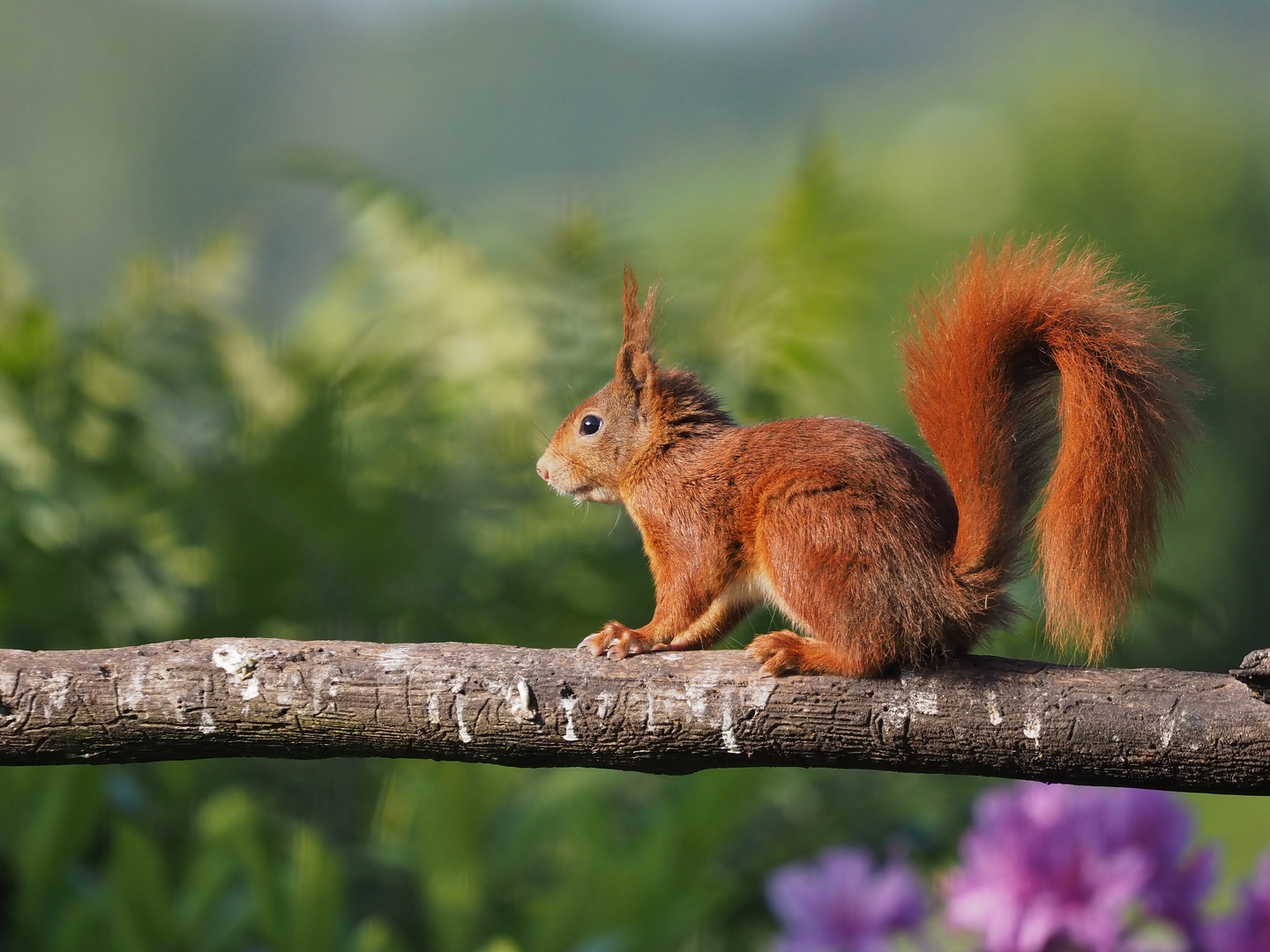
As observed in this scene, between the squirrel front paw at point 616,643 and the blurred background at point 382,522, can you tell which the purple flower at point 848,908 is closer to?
the blurred background at point 382,522

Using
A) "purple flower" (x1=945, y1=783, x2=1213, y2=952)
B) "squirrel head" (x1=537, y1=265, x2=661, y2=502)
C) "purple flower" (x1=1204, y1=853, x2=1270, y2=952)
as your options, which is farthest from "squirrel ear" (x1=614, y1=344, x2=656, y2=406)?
"purple flower" (x1=1204, y1=853, x2=1270, y2=952)

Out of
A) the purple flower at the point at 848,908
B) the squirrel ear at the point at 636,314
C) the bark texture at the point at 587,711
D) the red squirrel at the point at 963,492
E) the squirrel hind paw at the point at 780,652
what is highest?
the squirrel ear at the point at 636,314

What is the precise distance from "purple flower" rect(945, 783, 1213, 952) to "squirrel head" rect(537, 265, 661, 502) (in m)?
0.74

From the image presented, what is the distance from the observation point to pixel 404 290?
298 centimetres

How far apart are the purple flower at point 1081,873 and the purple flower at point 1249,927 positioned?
26mm

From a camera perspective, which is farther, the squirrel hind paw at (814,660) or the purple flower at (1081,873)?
the purple flower at (1081,873)

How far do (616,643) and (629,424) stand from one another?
0.26 meters

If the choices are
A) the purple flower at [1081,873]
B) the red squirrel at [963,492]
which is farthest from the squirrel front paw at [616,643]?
the purple flower at [1081,873]

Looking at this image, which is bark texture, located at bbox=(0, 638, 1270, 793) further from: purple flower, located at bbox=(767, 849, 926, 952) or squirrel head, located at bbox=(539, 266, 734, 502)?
purple flower, located at bbox=(767, 849, 926, 952)

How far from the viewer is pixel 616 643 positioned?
98cm

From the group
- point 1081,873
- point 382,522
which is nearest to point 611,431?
point 1081,873

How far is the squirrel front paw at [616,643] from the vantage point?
0.96m

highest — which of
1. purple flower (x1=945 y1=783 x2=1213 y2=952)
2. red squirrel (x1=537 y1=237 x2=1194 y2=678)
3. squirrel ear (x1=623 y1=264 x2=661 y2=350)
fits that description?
squirrel ear (x1=623 y1=264 x2=661 y2=350)

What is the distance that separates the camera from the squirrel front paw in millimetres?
965
